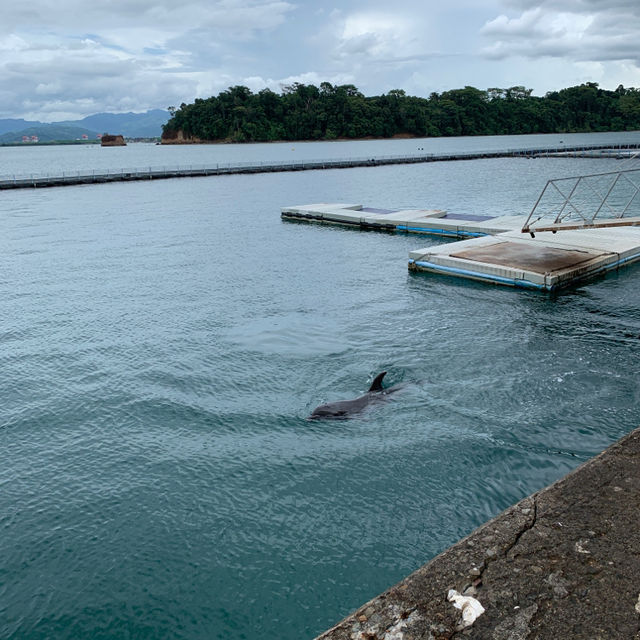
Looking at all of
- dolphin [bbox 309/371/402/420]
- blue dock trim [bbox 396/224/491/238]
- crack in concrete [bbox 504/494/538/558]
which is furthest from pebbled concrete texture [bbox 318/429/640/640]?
blue dock trim [bbox 396/224/491/238]

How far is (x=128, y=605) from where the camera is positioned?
7988 millimetres

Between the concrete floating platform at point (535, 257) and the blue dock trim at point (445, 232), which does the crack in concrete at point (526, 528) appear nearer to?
the concrete floating platform at point (535, 257)

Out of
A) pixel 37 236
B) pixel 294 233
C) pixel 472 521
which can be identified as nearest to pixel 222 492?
pixel 472 521

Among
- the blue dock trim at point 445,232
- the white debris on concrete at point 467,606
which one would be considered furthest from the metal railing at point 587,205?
the white debris on concrete at point 467,606

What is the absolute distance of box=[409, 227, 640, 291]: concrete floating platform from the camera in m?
22.0

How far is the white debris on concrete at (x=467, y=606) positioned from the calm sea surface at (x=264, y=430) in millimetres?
3030

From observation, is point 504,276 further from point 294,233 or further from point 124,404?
point 294,233

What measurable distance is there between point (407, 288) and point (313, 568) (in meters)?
16.1

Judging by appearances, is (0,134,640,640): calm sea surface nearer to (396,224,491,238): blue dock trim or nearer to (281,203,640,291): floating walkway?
(281,203,640,291): floating walkway

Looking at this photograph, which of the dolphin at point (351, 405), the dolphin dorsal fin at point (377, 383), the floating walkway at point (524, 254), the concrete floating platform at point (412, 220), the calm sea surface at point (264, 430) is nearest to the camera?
the calm sea surface at point (264, 430)

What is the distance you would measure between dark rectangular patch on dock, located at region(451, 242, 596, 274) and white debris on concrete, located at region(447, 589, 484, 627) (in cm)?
1862

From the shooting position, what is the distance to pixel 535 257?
24.1 meters

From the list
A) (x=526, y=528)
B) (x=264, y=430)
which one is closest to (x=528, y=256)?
(x=264, y=430)

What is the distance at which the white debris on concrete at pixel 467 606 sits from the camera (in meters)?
4.84
